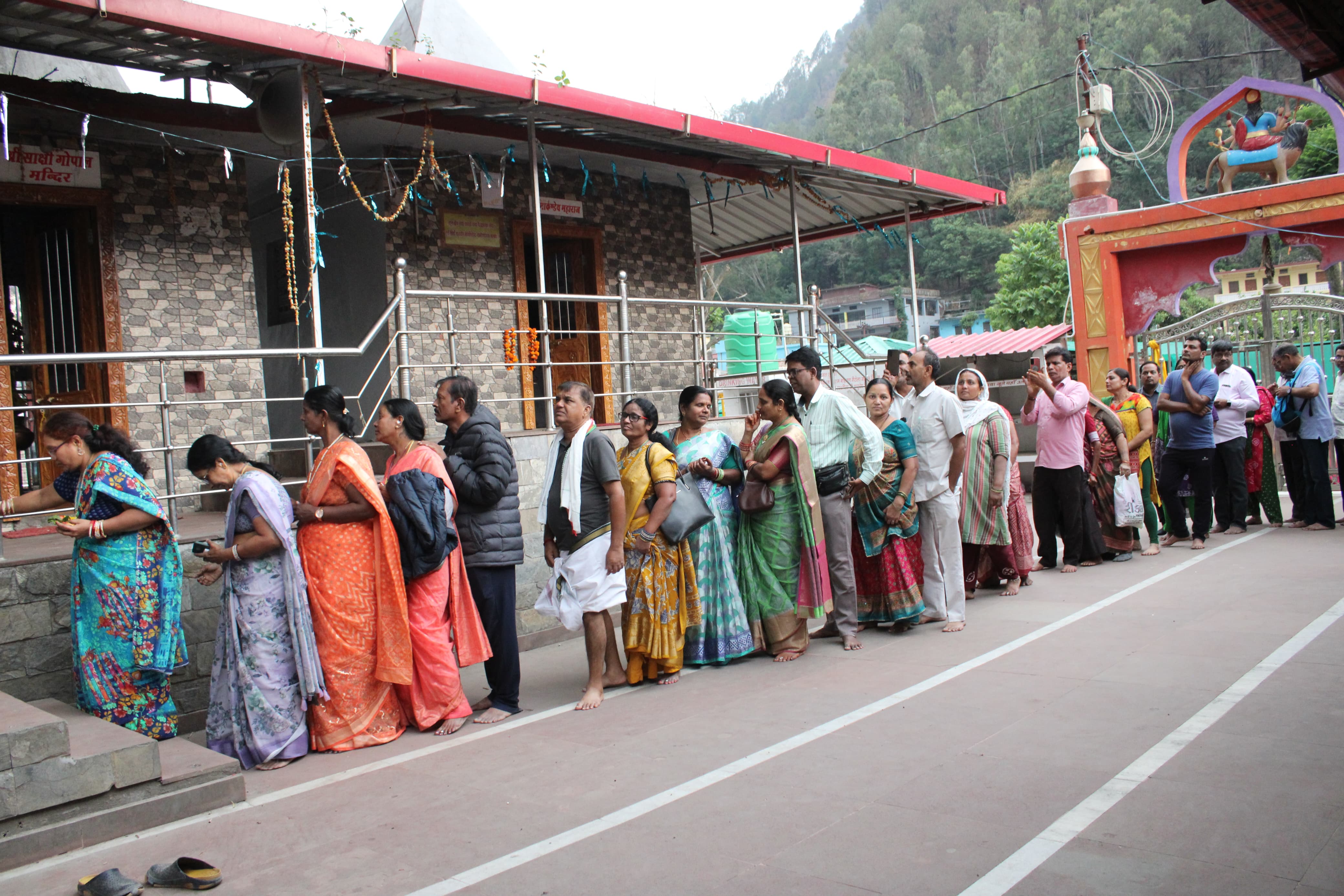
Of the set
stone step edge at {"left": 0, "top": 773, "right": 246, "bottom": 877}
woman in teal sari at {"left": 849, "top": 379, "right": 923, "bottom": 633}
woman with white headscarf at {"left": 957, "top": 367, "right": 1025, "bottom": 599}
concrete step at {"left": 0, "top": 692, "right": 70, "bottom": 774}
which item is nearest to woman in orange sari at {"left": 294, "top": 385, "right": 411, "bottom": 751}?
A: stone step edge at {"left": 0, "top": 773, "right": 246, "bottom": 877}

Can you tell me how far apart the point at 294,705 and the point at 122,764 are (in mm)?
892

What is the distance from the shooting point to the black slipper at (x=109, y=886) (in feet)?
10.1

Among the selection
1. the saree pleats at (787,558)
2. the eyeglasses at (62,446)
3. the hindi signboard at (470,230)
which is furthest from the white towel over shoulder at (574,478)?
the hindi signboard at (470,230)

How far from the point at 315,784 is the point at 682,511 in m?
2.19

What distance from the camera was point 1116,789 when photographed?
3.49m

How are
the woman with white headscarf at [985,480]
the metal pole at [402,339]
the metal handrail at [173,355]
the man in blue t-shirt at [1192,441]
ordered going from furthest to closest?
1. the man in blue t-shirt at [1192,441]
2. the woman with white headscarf at [985,480]
3. the metal pole at [402,339]
4. the metal handrail at [173,355]

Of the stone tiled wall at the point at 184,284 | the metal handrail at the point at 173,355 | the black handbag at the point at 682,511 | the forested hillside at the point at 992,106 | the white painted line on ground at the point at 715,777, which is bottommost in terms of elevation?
the white painted line on ground at the point at 715,777

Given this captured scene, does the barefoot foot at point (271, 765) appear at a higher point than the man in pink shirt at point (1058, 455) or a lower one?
lower

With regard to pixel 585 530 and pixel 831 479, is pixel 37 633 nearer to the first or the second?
pixel 585 530

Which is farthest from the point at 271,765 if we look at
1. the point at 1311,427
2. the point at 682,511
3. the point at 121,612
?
the point at 1311,427

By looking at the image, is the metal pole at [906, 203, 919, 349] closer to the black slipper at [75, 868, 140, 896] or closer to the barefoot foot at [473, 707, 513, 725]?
the barefoot foot at [473, 707, 513, 725]

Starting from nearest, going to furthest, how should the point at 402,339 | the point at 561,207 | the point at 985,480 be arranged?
the point at 402,339 < the point at 985,480 < the point at 561,207

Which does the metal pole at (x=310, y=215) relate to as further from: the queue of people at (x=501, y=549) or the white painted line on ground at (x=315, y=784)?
the white painted line on ground at (x=315, y=784)

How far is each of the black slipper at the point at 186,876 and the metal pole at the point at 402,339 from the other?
351cm
